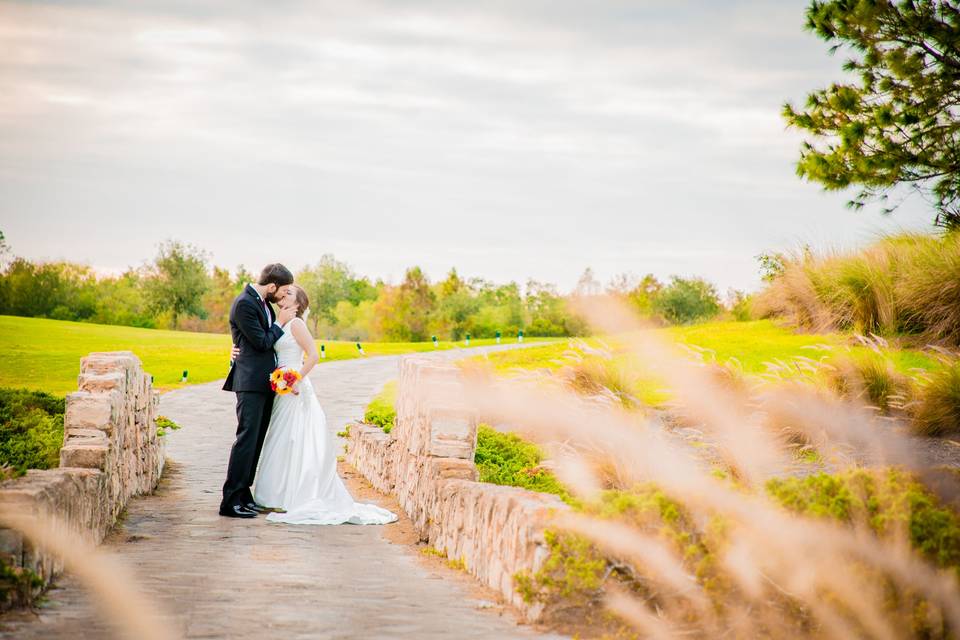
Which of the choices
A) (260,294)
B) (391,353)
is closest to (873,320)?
(260,294)

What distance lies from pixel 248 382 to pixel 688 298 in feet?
99.1

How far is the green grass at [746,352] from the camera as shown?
13.0 metres

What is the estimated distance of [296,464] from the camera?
9.91m

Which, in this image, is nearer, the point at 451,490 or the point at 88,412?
the point at 451,490

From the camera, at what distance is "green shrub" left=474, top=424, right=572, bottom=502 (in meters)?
9.87

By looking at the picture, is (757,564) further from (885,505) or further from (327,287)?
(327,287)

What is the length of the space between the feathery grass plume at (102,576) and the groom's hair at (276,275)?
3208 mm

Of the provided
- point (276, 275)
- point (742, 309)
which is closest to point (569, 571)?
point (276, 275)

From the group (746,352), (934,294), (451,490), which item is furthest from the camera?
(746,352)

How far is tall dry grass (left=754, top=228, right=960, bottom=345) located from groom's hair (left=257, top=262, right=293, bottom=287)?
955 cm

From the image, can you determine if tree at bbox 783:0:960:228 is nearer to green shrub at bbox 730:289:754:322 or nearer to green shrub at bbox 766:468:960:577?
green shrub at bbox 730:289:754:322

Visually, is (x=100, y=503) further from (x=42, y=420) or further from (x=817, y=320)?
(x=817, y=320)

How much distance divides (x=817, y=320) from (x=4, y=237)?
2350cm

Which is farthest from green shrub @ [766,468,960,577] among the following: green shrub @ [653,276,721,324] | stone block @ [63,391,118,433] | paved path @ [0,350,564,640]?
green shrub @ [653,276,721,324]
